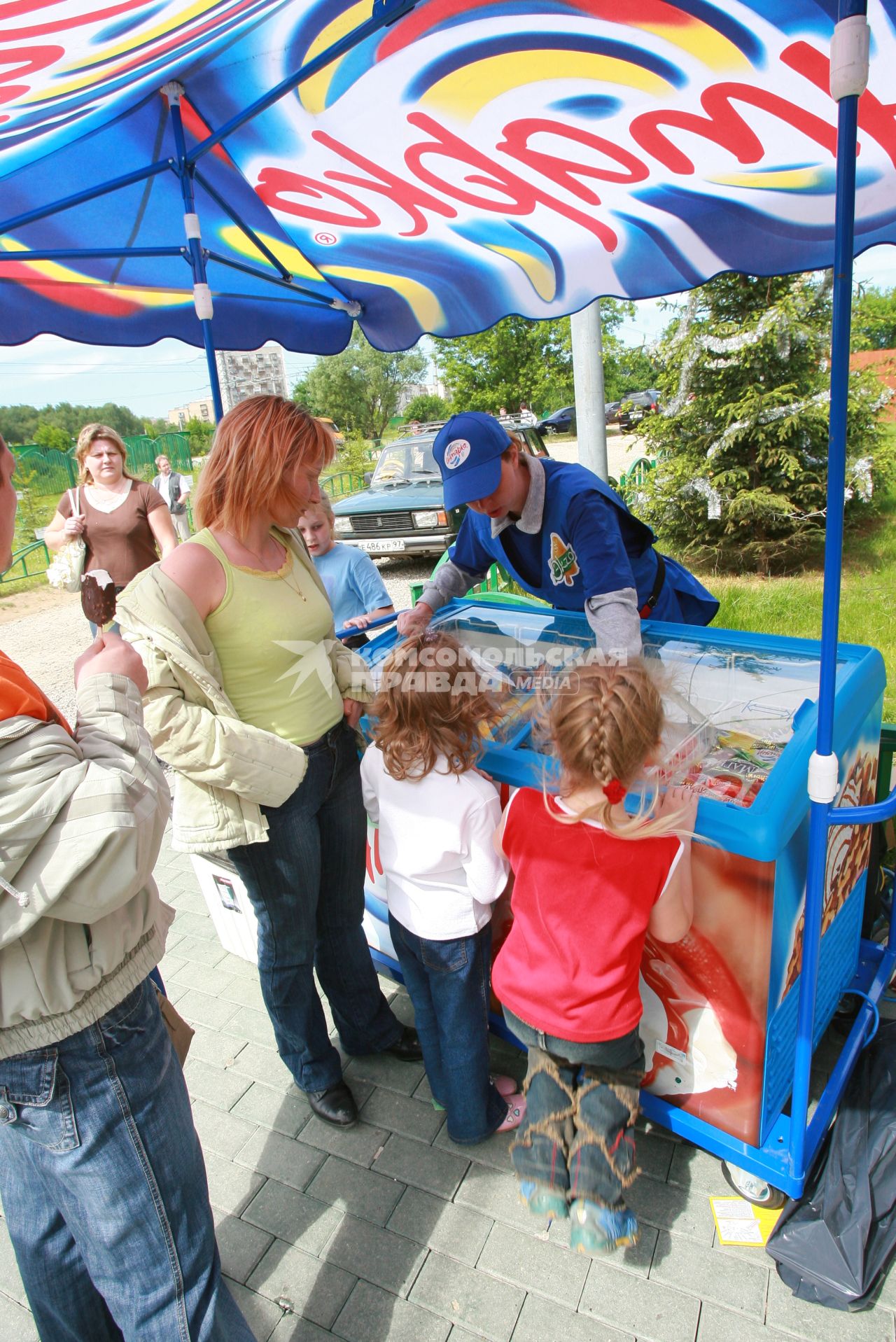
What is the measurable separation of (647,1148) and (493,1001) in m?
0.55

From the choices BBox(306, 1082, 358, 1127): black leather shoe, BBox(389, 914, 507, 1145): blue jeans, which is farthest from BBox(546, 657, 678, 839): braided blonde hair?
BBox(306, 1082, 358, 1127): black leather shoe

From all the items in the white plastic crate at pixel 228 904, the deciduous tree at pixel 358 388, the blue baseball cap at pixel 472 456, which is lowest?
the white plastic crate at pixel 228 904

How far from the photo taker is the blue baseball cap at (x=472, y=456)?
2.16 metres

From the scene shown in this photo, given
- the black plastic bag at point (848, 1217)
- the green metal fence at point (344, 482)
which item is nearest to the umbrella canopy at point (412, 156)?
the black plastic bag at point (848, 1217)

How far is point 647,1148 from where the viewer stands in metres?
2.01

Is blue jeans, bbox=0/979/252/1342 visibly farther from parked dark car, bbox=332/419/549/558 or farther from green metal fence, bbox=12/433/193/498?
green metal fence, bbox=12/433/193/498

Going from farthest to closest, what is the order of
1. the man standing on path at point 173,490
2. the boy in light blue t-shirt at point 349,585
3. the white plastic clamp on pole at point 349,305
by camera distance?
1. the man standing on path at point 173,490
2. the white plastic clamp on pole at point 349,305
3. the boy in light blue t-shirt at point 349,585

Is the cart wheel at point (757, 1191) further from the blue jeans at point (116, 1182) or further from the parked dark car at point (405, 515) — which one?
the parked dark car at point (405, 515)

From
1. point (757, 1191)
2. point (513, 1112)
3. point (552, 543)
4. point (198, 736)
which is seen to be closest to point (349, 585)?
point (552, 543)

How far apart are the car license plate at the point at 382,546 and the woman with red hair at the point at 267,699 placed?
7.39 metres

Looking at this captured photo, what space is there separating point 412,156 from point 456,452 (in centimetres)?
114

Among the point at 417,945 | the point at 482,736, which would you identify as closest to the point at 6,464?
the point at 482,736

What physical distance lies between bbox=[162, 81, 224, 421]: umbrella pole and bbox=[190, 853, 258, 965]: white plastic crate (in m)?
1.46

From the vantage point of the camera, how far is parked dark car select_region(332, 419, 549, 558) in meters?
9.19
